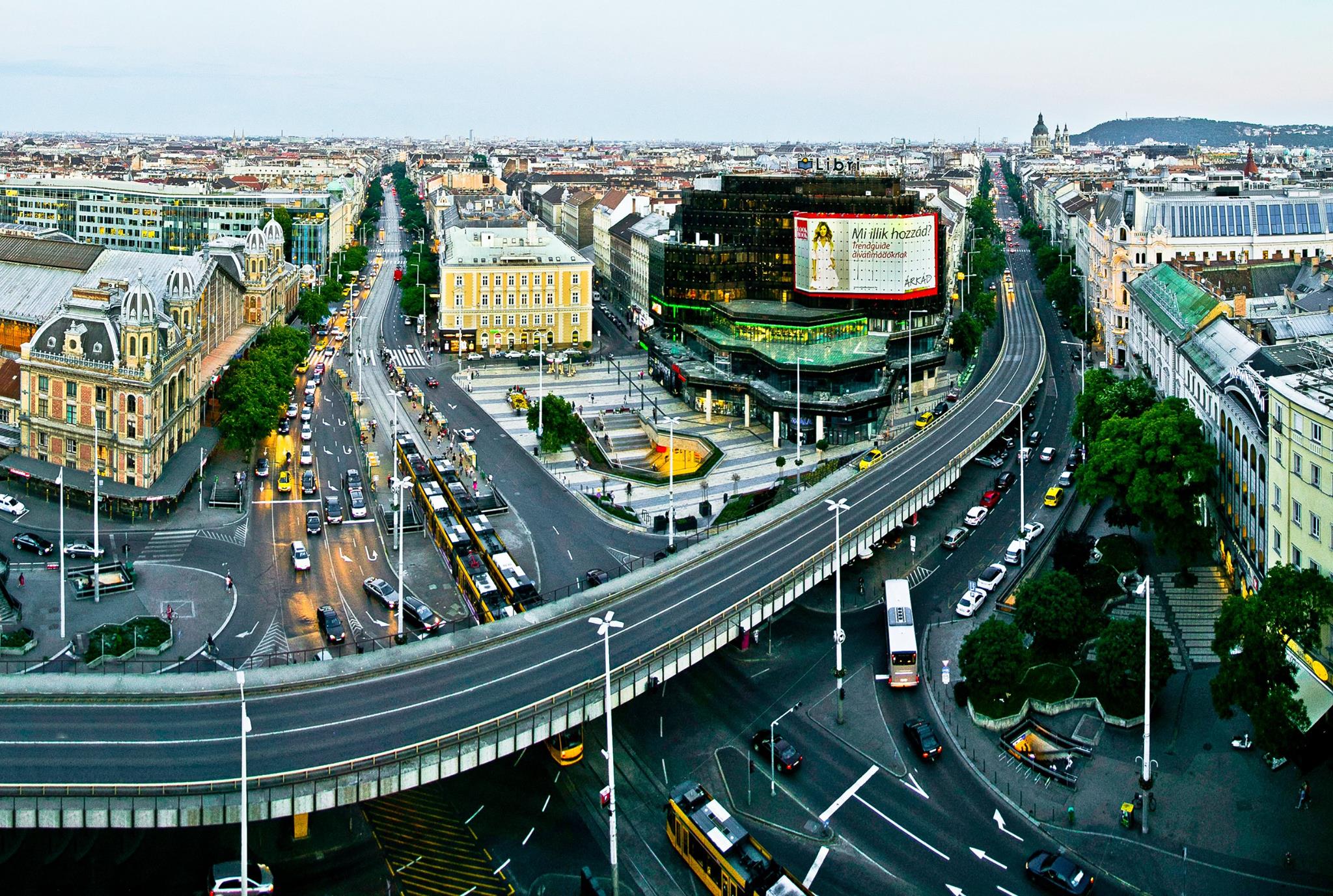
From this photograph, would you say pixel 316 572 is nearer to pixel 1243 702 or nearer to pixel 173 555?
pixel 173 555

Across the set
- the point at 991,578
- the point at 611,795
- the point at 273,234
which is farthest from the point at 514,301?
the point at 611,795

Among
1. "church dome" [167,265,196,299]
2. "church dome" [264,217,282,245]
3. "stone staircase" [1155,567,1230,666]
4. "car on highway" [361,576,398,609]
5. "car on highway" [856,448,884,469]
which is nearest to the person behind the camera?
"stone staircase" [1155,567,1230,666]

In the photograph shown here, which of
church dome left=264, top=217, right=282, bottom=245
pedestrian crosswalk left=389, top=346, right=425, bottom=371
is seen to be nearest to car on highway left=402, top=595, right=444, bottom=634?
pedestrian crosswalk left=389, top=346, right=425, bottom=371

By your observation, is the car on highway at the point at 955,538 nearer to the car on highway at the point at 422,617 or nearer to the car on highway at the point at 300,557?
the car on highway at the point at 422,617

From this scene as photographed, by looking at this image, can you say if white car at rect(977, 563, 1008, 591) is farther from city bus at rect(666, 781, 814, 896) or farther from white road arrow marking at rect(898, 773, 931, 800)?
city bus at rect(666, 781, 814, 896)

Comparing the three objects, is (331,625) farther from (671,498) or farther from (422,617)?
(671,498)

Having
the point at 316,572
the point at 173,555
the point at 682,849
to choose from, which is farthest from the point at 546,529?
the point at 682,849
